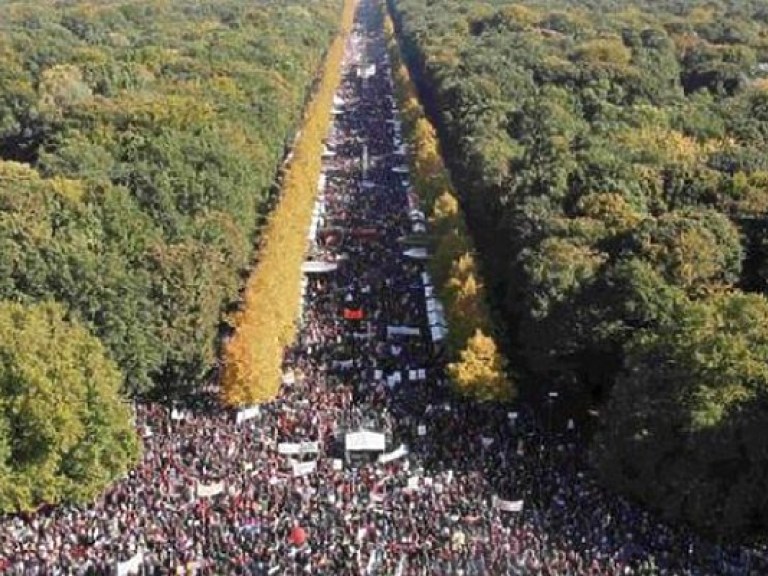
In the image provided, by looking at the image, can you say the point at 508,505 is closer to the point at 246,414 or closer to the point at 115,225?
the point at 246,414

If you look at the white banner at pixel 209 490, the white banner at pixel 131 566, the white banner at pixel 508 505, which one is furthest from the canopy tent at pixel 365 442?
the white banner at pixel 131 566

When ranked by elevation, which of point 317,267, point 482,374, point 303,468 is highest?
point 482,374

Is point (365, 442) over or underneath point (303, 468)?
underneath

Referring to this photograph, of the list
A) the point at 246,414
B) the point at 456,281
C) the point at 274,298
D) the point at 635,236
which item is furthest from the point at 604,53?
the point at 246,414

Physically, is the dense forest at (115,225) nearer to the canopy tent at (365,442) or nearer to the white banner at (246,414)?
the white banner at (246,414)

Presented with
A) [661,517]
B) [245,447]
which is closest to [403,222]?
[245,447]

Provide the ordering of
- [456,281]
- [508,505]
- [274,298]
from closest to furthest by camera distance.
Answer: [508,505], [274,298], [456,281]

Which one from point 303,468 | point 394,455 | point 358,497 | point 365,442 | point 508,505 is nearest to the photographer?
point 508,505
